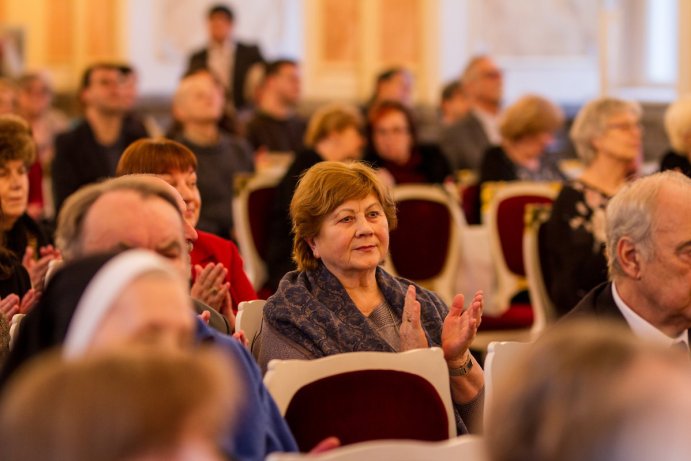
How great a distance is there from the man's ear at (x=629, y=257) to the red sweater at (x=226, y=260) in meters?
1.33

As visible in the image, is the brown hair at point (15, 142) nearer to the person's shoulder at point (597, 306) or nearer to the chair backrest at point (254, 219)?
the chair backrest at point (254, 219)

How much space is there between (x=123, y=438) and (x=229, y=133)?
638 centimetres

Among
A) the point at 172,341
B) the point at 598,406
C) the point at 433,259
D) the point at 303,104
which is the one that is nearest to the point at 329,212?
the point at 172,341

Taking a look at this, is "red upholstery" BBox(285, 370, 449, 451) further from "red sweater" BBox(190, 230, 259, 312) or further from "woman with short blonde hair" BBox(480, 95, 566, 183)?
"woman with short blonde hair" BBox(480, 95, 566, 183)

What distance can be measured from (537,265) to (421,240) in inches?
34.7

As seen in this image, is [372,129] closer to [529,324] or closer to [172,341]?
[529,324]

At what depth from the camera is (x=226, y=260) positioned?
4082 millimetres

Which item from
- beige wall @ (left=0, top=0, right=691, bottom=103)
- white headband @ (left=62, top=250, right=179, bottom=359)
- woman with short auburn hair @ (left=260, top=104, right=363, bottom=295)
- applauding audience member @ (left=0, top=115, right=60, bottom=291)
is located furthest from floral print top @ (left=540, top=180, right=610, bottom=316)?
beige wall @ (left=0, top=0, right=691, bottom=103)

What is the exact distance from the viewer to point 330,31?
37.0ft

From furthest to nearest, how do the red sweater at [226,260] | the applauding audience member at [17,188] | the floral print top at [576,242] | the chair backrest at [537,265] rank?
the chair backrest at [537,265] < the floral print top at [576,242] < the applauding audience member at [17,188] < the red sweater at [226,260]

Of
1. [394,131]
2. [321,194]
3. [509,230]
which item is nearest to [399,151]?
[394,131]

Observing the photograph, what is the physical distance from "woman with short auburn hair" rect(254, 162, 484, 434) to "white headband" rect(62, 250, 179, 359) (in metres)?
1.45

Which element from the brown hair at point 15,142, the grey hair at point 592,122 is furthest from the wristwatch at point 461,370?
Answer: the grey hair at point 592,122

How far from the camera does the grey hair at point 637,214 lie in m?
3.18
